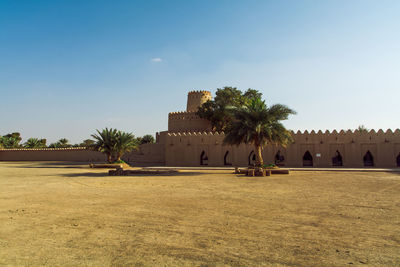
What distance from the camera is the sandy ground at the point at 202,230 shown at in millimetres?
4219

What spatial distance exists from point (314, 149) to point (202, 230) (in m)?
21.8

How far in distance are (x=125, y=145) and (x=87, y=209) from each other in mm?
19357

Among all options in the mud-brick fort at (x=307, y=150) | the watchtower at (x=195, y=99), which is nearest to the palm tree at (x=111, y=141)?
the mud-brick fort at (x=307, y=150)

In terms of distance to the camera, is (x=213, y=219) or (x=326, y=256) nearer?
(x=326, y=256)

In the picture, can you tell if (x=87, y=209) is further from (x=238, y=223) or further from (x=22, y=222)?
(x=238, y=223)

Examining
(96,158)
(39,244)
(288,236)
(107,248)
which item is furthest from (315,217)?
(96,158)

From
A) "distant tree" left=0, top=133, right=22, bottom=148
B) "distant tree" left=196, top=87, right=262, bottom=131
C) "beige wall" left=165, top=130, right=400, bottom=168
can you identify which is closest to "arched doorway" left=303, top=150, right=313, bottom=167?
"beige wall" left=165, top=130, right=400, bottom=168

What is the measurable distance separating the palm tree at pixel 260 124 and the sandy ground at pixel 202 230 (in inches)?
352

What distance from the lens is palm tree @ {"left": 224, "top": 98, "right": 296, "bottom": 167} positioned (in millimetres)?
18297

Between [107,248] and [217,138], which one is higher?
[217,138]

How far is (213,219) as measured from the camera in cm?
647

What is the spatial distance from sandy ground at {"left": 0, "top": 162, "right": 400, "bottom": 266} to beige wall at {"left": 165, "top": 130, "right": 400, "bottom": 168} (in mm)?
15918

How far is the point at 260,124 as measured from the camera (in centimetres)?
1794

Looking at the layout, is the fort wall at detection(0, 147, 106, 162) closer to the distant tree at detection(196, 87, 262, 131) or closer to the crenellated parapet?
the distant tree at detection(196, 87, 262, 131)
